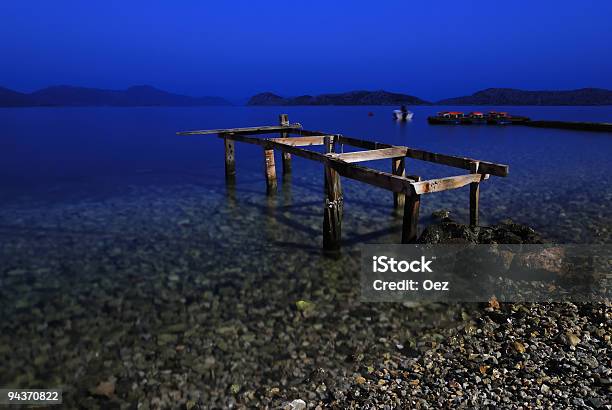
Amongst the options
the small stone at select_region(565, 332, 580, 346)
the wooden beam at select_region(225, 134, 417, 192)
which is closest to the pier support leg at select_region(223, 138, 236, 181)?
the wooden beam at select_region(225, 134, 417, 192)

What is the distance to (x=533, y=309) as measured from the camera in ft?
25.5

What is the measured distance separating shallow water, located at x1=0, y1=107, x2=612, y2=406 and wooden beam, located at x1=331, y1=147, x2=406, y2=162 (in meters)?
2.32

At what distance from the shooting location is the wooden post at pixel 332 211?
10797 mm

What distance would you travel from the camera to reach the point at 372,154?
12.5 m

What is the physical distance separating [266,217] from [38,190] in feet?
44.8

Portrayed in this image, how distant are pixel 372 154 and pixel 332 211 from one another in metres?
2.58

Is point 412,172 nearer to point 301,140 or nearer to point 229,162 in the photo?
point 229,162

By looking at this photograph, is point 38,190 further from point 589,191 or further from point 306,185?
point 589,191

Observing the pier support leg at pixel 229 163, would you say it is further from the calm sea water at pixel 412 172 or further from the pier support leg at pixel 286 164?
the pier support leg at pixel 286 164

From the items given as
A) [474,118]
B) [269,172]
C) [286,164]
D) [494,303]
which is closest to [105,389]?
[494,303]

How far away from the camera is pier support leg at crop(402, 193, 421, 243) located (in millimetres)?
10062

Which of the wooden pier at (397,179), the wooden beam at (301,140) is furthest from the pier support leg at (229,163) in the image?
the wooden pier at (397,179)

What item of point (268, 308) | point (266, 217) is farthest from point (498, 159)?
point (268, 308)

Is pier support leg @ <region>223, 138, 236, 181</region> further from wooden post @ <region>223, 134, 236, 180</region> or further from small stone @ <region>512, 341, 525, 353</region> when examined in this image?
small stone @ <region>512, 341, 525, 353</region>
